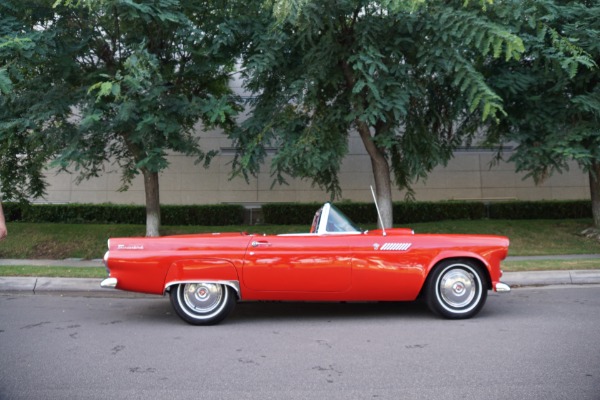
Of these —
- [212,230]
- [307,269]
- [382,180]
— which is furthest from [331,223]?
[212,230]

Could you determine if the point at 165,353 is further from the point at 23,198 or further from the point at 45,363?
the point at 23,198

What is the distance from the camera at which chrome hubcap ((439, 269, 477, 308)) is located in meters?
5.90

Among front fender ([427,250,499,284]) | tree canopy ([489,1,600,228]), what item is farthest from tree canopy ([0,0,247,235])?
tree canopy ([489,1,600,228])

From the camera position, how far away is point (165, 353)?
4.77 metres

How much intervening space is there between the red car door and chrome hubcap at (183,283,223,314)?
409 mm

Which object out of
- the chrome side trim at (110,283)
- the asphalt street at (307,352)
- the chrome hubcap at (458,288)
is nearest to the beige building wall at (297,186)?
the asphalt street at (307,352)

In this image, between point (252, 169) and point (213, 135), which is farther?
point (213, 135)

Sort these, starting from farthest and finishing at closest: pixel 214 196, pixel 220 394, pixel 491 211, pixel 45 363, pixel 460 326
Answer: pixel 214 196 < pixel 491 211 < pixel 460 326 < pixel 45 363 < pixel 220 394

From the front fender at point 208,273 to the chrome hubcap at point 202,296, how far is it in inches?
5.7

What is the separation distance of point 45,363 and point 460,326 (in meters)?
4.16

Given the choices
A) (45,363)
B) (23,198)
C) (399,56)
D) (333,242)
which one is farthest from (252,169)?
(23,198)

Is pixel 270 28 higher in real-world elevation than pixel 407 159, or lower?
higher

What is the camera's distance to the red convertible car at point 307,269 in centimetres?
573

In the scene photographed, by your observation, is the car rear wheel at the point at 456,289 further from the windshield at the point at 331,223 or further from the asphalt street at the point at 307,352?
the windshield at the point at 331,223
